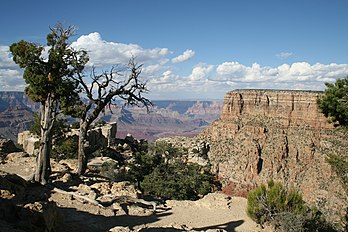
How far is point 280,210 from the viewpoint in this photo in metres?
16.6

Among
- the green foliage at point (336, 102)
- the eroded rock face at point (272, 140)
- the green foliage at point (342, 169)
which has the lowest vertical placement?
the eroded rock face at point (272, 140)

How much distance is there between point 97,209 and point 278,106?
73334 millimetres

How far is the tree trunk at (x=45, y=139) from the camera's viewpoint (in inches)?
627

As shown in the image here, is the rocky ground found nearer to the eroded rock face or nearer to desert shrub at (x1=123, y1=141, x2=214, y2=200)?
desert shrub at (x1=123, y1=141, x2=214, y2=200)

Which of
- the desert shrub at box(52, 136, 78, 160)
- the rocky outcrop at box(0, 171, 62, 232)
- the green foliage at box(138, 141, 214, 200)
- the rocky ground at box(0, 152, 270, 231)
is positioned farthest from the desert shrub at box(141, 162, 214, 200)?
the rocky outcrop at box(0, 171, 62, 232)

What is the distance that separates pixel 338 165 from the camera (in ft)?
54.9

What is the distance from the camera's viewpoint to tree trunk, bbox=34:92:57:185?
1594 cm

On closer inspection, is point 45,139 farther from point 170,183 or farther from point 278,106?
point 278,106

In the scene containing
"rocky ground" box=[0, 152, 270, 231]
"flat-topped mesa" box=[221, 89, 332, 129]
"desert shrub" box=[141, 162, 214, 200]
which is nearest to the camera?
"rocky ground" box=[0, 152, 270, 231]

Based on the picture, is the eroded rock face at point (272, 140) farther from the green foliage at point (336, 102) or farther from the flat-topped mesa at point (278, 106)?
the green foliage at point (336, 102)

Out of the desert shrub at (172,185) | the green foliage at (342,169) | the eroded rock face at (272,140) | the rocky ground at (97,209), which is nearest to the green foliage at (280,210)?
the rocky ground at (97,209)

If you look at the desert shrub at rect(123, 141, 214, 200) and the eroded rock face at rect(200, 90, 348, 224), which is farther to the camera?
the eroded rock face at rect(200, 90, 348, 224)

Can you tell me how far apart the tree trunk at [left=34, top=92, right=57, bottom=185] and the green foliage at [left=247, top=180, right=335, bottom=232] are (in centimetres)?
1060

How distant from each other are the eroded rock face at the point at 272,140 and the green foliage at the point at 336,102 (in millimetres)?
42389
